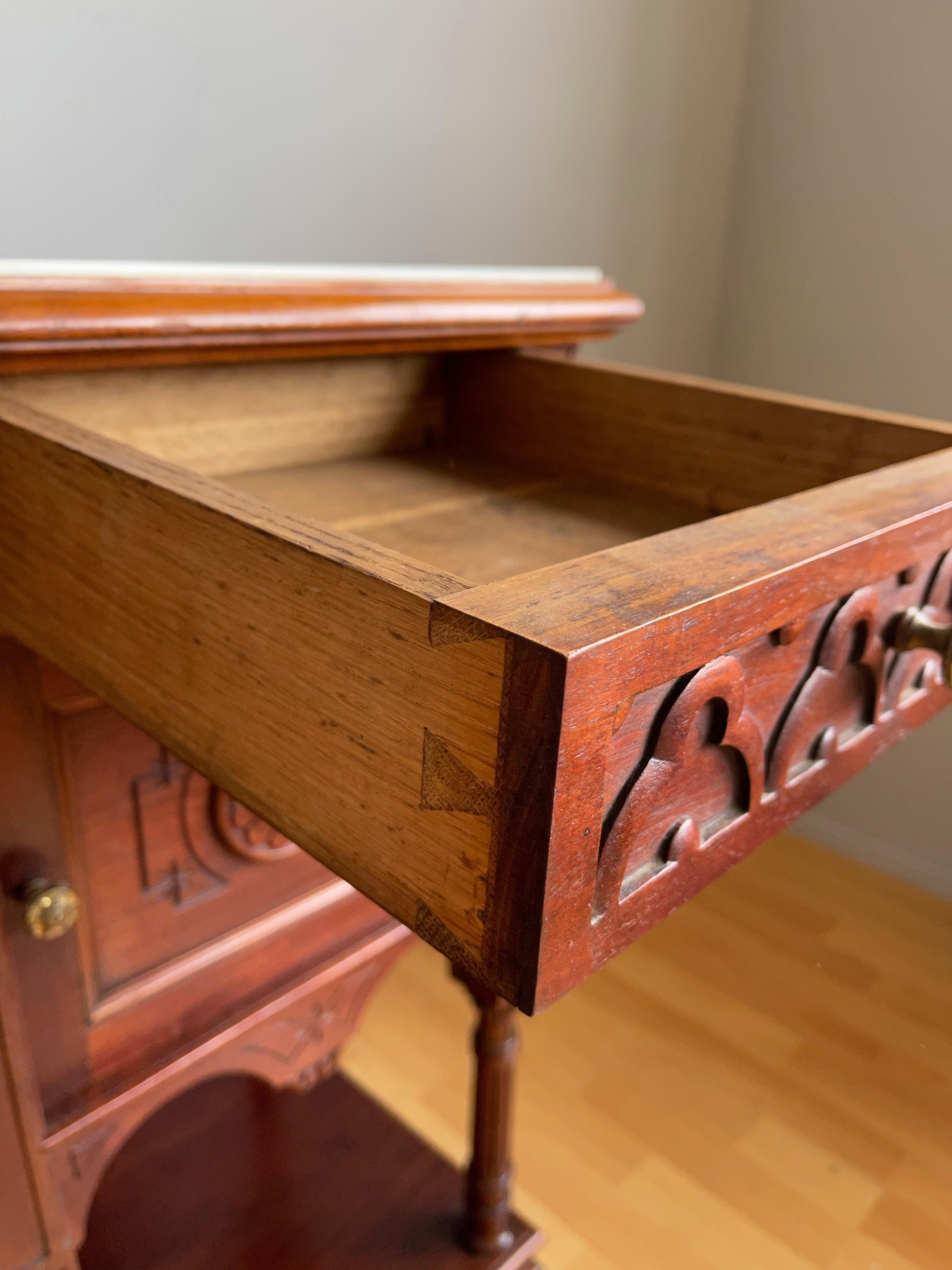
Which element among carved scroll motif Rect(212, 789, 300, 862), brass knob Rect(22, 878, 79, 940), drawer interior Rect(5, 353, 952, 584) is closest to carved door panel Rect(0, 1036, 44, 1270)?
brass knob Rect(22, 878, 79, 940)

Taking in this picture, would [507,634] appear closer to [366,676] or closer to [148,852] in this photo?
[366,676]

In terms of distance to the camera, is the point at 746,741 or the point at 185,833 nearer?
the point at 746,741

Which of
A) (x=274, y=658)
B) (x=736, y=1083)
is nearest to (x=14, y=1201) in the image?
(x=274, y=658)

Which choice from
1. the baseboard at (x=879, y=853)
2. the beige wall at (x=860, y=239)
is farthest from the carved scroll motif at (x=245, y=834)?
the beige wall at (x=860, y=239)

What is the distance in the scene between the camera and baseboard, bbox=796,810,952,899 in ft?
4.96

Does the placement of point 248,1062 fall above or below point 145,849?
below

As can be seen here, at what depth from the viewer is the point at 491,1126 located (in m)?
0.88

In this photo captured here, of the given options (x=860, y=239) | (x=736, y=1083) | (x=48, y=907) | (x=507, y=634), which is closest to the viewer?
(x=507, y=634)

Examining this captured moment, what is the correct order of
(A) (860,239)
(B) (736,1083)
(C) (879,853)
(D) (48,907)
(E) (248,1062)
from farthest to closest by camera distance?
(C) (879,853) → (A) (860,239) → (B) (736,1083) → (E) (248,1062) → (D) (48,907)

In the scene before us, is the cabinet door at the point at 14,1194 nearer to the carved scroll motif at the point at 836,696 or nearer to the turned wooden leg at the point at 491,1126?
the turned wooden leg at the point at 491,1126

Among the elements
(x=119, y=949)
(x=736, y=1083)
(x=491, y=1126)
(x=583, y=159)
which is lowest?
(x=736, y=1083)

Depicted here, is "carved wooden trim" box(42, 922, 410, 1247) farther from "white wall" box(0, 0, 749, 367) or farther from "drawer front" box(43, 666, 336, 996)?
"white wall" box(0, 0, 749, 367)

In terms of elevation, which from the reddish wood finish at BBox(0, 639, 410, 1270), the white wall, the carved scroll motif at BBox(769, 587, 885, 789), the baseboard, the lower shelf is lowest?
the baseboard

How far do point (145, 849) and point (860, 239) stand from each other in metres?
1.20
